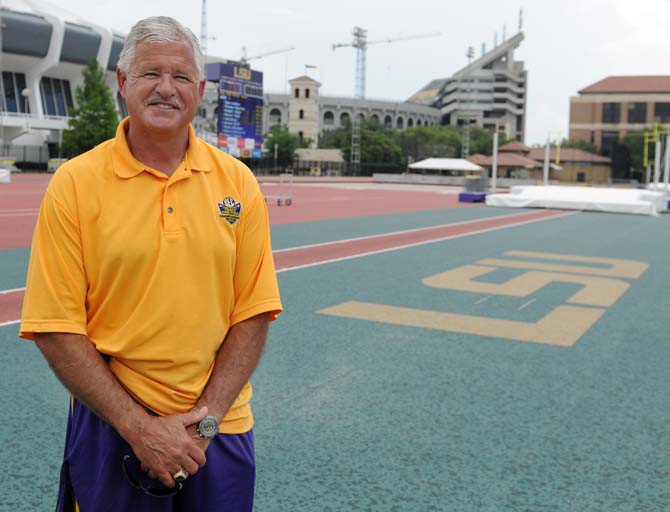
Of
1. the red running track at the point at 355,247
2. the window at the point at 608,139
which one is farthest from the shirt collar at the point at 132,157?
the window at the point at 608,139

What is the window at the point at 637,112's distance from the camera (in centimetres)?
11831

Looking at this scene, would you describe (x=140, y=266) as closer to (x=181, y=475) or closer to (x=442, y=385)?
(x=181, y=475)

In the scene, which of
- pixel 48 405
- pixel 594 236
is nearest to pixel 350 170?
pixel 594 236

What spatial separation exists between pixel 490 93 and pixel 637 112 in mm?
50885

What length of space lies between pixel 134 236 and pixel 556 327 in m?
6.10

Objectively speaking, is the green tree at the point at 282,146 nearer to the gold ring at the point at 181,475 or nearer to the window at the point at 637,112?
the window at the point at 637,112

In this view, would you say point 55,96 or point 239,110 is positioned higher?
point 55,96

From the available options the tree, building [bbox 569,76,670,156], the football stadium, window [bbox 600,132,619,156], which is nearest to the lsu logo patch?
the football stadium

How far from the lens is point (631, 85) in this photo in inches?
4769

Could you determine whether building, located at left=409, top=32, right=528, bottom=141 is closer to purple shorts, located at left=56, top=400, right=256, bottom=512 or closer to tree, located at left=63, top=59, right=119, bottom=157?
tree, located at left=63, top=59, right=119, bottom=157

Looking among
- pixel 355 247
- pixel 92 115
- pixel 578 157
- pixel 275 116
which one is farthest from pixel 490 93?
pixel 355 247

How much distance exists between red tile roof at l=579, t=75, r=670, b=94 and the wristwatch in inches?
5078

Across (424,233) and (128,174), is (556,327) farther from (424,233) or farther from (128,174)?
(424,233)

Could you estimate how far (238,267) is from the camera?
2123 millimetres
